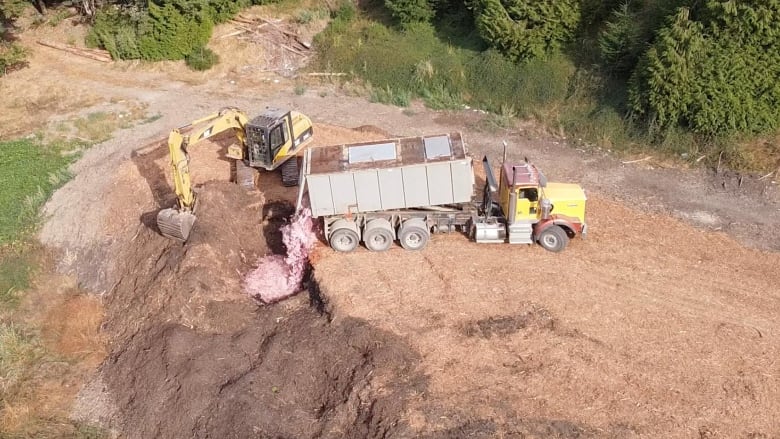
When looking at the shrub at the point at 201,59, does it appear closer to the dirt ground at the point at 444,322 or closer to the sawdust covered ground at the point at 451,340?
the dirt ground at the point at 444,322

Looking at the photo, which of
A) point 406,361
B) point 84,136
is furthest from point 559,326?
point 84,136

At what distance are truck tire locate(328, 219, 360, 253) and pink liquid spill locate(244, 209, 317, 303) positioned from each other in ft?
2.64

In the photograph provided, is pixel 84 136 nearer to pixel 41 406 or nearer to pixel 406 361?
pixel 41 406

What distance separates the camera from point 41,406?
14961mm

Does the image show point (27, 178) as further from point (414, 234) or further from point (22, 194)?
point (414, 234)

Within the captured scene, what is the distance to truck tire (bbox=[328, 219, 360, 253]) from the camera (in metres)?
17.4

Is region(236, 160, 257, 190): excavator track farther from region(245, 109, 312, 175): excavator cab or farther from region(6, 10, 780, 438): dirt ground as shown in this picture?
region(6, 10, 780, 438): dirt ground

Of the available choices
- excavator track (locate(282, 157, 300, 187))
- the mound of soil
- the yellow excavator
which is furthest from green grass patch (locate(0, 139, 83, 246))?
excavator track (locate(282, 157, 300, 187))

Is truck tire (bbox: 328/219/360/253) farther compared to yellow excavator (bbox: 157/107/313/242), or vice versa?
yellow excavator (bbox: 157/107/313/242)

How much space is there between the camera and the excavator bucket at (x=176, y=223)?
17797 millimetres

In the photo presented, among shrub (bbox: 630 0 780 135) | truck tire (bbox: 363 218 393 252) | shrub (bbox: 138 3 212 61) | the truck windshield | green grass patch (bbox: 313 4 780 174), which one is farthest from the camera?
shrub (bbox: 138 3 212 61)

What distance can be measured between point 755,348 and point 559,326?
168 inches

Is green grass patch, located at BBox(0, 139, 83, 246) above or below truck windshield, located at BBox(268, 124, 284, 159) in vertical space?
below

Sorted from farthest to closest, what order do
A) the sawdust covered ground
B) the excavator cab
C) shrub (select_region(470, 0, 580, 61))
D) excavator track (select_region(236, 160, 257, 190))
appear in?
1. shrub (select_region(470, 0, 580, 61))
2. excavator track (select_region(236, 160, 257, 190))
3. the excavator cab
4. the sawdust covered ground
